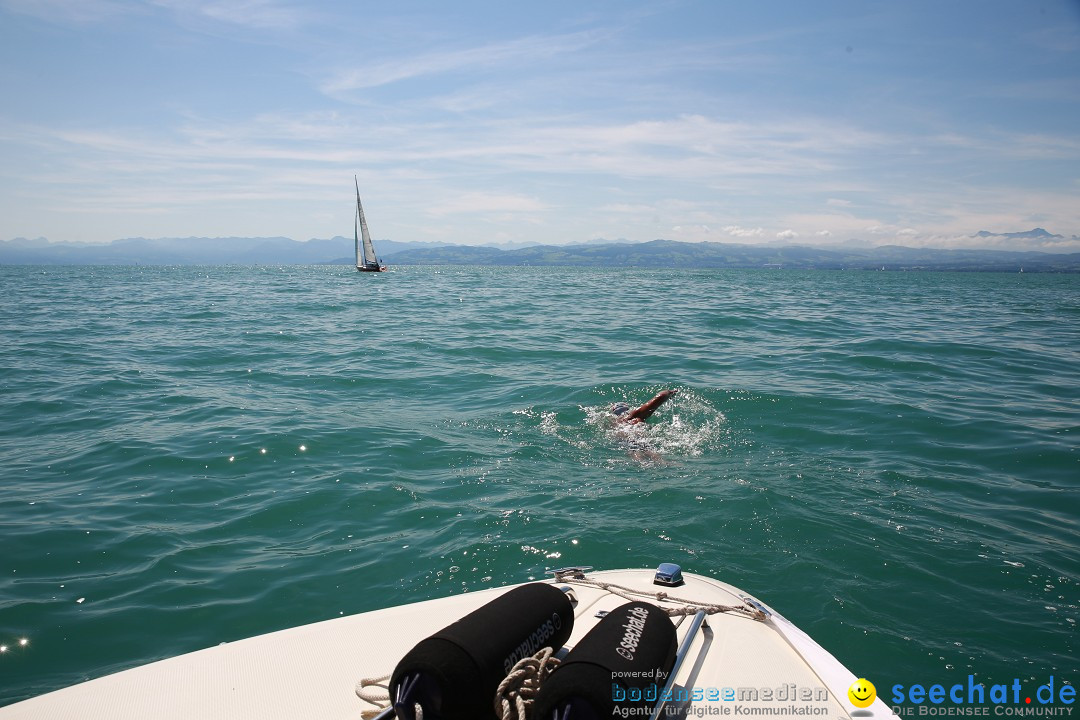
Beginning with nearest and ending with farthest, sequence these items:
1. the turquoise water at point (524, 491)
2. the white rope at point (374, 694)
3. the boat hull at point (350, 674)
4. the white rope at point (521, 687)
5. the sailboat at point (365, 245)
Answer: the white rope at point (521, 687) → the white rope at point (374, 694) → the boat hull at point (350, 674) → the turquoise water at point (524, 491) → the sailboat at point (365, 245)

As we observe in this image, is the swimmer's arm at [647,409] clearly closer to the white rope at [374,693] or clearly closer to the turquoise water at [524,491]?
the turquoise water at [524,491]

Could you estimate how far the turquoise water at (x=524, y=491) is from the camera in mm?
5273

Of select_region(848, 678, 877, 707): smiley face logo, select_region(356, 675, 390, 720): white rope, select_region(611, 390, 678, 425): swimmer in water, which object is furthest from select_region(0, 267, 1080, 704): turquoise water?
select_region(356, 675, 390, 720): white rope

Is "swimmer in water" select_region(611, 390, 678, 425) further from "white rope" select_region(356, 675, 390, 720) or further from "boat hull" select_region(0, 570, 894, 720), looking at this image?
"white rope" select_region(356, 675, 390, 720)

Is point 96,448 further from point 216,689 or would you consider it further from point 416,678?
point 416,678

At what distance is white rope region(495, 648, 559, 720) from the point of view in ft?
8.38

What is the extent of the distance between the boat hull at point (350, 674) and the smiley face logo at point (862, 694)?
35mm

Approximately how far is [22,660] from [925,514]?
30.8 ft

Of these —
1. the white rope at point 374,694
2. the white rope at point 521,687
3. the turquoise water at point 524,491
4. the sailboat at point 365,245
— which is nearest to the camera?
the white rope at point 521,687

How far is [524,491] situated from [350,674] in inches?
184

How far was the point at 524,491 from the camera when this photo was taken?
7914mm

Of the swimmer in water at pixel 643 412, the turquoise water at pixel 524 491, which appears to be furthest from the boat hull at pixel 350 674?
the swimmer in water at pixel 643 412

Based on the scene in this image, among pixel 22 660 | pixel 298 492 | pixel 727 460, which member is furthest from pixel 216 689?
pixel 727 460

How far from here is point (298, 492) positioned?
7.83m
